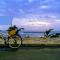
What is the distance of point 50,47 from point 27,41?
1.80 metres

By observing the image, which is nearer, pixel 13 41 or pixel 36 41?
pixel 13 41

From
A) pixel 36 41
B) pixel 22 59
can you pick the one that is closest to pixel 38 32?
pixel 36 41

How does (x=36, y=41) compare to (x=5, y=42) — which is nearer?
(x=5, y=42)

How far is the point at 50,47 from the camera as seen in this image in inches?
559

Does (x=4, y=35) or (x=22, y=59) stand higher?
(x=4, y=35)

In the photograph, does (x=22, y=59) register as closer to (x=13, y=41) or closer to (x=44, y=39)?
(x=13, y=41)

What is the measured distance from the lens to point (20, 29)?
1416cm

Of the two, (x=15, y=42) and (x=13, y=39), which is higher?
(x=13, y=39)

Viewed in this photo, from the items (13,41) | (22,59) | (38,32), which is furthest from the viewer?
(38,32)

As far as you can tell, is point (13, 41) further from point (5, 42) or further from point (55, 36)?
point (55, 36)

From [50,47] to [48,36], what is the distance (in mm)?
1584

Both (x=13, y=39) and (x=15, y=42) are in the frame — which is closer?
(x=15, y=42)

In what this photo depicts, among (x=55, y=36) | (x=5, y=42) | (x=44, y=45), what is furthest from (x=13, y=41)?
(x=55, y=36)

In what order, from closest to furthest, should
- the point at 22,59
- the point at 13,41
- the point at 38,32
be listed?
the point at 22,59, the point at 13,41, the point at 38,32
